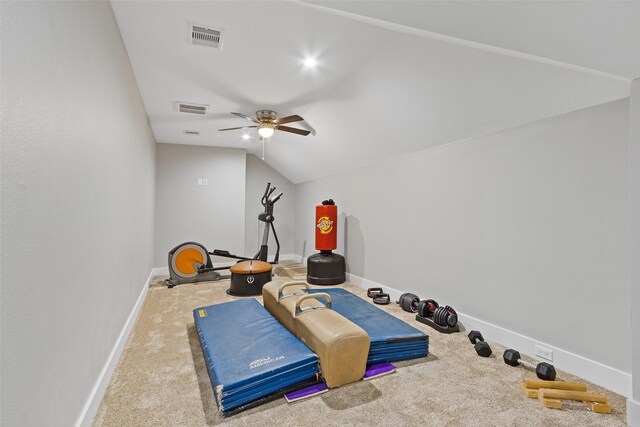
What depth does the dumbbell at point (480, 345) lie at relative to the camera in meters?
2.44

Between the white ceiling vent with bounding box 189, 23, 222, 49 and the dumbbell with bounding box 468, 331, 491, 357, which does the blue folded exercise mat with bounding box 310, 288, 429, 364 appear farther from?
the white ceiling vent with bounding box 189, 23, 222, 49

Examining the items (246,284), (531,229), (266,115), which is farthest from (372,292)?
(266,115)

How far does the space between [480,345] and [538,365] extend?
0.41 meters

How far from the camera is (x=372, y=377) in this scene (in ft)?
7.04

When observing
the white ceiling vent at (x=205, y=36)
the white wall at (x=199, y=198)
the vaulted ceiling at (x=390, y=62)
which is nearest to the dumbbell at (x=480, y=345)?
the vaulted ceiling at (x=390, y=62)

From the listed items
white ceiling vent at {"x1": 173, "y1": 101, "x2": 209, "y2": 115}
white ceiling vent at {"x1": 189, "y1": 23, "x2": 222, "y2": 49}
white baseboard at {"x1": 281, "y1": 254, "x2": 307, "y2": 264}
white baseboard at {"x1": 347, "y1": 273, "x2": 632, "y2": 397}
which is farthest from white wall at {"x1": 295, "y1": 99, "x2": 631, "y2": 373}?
white baseboard at {"x1": 281, "y1": 254, "x2": 307, "y2": 264}

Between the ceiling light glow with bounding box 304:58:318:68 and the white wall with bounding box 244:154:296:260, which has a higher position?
the ceiling light glow with bounding box 304:58:318:68

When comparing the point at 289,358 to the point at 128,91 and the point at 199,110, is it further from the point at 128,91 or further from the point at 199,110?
the point at 199,110

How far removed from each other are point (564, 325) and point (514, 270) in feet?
A: 1.65

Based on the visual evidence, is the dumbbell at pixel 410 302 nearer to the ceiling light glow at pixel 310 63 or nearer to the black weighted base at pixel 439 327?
the black weighted base at pixel 439 327

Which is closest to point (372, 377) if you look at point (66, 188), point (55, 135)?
point (66, 188)

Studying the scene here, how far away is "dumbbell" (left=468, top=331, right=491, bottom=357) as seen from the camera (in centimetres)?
244

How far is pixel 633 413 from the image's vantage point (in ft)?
5.41

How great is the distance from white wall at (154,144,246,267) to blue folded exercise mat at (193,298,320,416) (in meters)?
4.06
